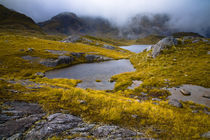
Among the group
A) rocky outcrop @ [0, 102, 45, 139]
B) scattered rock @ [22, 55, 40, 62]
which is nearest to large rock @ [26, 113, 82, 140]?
rocky outcrop @ [0, 102, 45, 139]

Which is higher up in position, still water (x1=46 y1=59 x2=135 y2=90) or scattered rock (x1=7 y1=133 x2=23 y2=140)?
scattered rock (x1=7 y1=133 x2=23 y2=140)

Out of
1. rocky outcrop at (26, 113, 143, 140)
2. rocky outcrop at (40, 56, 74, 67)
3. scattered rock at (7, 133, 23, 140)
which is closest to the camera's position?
scattered rock at (7, 133, 23, 140)

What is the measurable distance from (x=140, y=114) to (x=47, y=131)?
711 centimetres

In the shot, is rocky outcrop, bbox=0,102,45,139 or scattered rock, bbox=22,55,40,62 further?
scattered rock, bbox=22,55,40,62

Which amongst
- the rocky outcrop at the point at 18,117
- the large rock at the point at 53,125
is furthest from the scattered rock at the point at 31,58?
the large rock at the point at 53,125

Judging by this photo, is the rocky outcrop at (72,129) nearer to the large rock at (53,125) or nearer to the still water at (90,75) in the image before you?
the large rock at (53,125)

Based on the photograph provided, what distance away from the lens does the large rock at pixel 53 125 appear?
16.2 feet

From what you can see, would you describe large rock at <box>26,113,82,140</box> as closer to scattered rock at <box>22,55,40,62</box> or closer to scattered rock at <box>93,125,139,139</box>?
scattered rock at <box>93,125,139,139</box>

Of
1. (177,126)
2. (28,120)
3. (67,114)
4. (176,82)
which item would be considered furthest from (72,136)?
(176,82)

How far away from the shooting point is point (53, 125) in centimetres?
570

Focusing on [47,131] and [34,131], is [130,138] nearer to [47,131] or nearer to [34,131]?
[47,131]

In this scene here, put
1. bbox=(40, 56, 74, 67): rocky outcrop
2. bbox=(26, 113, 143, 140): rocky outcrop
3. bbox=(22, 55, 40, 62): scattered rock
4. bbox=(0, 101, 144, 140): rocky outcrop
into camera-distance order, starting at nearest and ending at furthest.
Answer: bbox=(0, 101, 144, 140): rocky outcrop
bbox=(26, 113, 143, 140): rocky outcrop
bbox=(22, 55, 40, 62): scattered rock
bbox=(40, 56, 74, 67): rocky outcrop

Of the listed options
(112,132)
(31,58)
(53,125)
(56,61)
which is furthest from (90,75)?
(31,58)

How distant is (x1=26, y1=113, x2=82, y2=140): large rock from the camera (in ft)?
16.2
